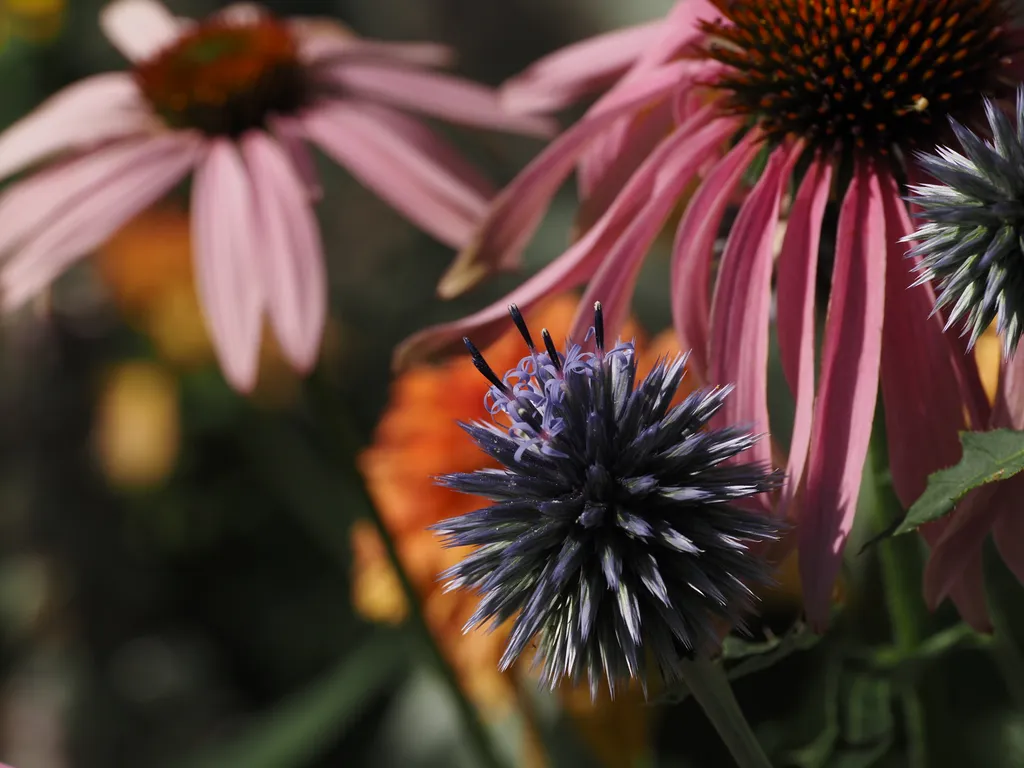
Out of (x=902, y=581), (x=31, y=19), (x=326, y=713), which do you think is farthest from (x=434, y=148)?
(x=31, y=19)

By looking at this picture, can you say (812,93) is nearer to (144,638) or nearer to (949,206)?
(949,206)

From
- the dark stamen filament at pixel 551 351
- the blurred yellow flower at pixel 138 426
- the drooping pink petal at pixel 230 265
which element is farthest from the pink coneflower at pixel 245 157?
the blurred yellow flower at pixel 138 426

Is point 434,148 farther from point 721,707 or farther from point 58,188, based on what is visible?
point 721,707

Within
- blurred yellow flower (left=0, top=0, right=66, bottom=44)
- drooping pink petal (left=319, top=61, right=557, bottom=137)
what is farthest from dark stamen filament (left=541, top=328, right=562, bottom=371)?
blurred yellow flower (left=0, top=0, right=66, bottom=44)

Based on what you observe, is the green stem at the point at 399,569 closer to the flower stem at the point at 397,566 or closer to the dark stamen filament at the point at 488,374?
the flower stem at the point at 397,566

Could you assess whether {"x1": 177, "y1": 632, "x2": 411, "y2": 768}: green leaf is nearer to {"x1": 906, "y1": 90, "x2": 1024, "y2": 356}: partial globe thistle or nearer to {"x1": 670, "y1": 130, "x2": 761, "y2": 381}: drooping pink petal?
{"x1": 670, "y1": 130, "x2": 761, "y2": 381}: drooping pink petal

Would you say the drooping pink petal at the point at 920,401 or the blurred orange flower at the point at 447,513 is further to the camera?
the blurred orange flower at the point at 447,513
